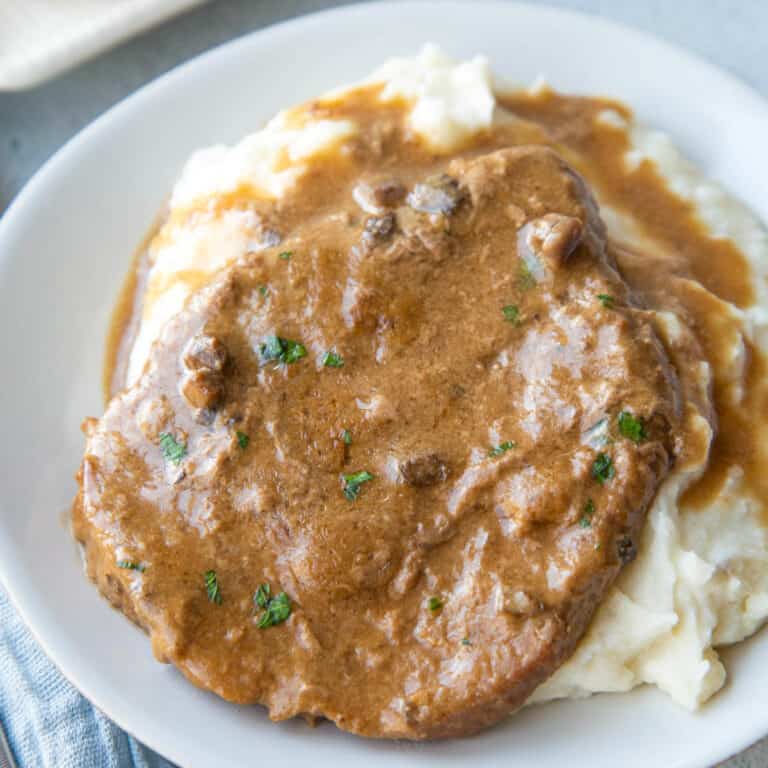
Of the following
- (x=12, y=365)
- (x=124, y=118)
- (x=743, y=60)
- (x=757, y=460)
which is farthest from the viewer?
(x=743, y=60)

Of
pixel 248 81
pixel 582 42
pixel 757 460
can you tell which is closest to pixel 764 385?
pixel 757 460

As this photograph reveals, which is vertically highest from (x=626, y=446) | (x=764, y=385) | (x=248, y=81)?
(x=248, y=81)

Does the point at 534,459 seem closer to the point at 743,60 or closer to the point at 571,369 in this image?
the point at 571,369

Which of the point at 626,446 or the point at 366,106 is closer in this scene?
the point at 626,446

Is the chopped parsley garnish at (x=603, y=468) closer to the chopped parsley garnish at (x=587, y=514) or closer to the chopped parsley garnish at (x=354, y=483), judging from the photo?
the chopped parsley garnish at (x=587, y=514)

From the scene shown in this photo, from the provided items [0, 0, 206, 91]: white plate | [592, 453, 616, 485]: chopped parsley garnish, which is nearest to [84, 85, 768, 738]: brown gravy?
[592, 453, 616, 485]: chopped parsley garnish

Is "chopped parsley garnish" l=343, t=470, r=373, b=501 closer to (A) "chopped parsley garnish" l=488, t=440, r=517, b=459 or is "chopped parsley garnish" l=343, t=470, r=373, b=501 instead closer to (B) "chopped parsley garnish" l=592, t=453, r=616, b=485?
(A) "chopped parsley garnish" l=488, t=440, r=517, b=459
